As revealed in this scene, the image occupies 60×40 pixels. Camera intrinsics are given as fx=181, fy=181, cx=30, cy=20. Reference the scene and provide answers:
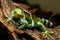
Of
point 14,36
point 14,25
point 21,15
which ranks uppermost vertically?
point 21,15

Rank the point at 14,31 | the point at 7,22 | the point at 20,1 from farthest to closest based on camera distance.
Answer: the point at 20,1 < the point at 7,22 < the point at 14,31

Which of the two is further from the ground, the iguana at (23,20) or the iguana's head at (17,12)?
the iguana's head at (17,12)

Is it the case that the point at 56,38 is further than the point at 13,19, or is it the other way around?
the point at 13,19

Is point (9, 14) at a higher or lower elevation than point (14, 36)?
higher

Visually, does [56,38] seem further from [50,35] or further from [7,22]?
[7,22]

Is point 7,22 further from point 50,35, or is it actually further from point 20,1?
point 20,1

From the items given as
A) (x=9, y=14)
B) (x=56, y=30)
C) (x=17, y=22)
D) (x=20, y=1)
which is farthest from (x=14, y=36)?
(x=20, y=1)

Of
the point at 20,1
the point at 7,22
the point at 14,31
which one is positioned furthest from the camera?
the point at 20,1

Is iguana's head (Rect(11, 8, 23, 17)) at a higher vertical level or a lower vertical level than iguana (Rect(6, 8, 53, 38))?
higher

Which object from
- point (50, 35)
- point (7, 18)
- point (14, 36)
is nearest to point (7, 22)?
point (7, 18)
